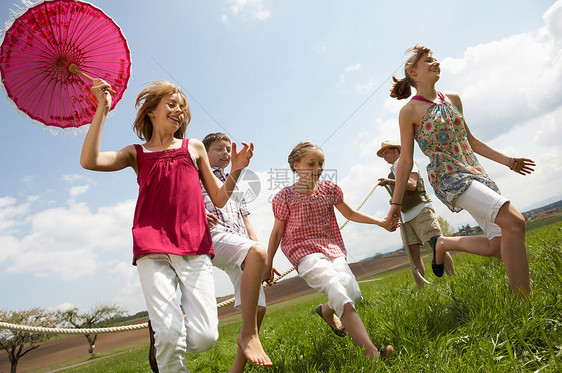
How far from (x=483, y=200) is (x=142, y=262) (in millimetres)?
2351

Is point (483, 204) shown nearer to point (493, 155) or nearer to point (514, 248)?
point (514, 248)

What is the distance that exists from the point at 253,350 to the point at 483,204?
1.94 meters

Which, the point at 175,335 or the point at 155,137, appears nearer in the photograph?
the point at 175,335

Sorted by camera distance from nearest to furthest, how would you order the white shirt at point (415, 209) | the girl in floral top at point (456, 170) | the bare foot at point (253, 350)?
the bare foot at point (253, 350) → the girl in floral top at point (456, 170) → the white shirt at point (415, 209)

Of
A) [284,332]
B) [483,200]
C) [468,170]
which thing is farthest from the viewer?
[284,332]

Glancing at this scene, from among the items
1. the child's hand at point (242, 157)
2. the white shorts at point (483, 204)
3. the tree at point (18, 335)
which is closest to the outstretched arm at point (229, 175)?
the child's hand at point (242, 157)

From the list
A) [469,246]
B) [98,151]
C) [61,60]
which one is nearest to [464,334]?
[469,246]

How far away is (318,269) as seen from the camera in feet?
8.80

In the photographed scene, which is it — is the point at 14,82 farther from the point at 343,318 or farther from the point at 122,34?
the point at 343,318

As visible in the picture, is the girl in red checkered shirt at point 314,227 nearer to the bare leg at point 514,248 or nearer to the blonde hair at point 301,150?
the blonde hair at point 301,150

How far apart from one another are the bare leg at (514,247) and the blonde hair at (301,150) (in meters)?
1.54

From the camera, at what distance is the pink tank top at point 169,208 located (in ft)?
6.89

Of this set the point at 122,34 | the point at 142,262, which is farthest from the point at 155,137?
the point at 122,34

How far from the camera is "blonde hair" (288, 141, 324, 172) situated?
125 inches
